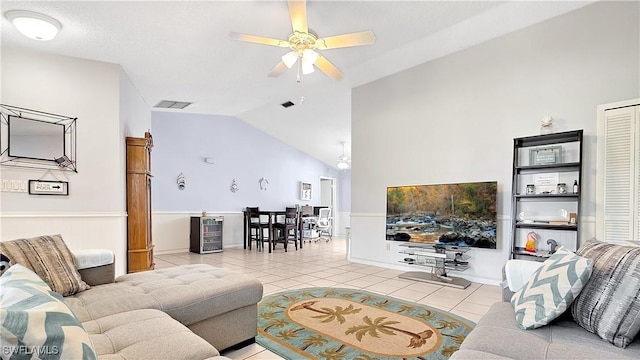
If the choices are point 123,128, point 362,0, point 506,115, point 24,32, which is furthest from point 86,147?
point 506,115

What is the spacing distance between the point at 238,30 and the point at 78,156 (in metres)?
2.33

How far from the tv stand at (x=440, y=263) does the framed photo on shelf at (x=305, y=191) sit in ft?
16.8

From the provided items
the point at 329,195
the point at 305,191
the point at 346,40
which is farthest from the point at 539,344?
the point at 329,195

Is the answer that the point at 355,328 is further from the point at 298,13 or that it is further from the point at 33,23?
the point at 33,23

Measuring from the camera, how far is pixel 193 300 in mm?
1898

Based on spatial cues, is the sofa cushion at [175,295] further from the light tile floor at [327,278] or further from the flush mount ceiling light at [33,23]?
the flush mount ceiling light at [33,23]

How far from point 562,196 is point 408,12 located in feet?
8.40

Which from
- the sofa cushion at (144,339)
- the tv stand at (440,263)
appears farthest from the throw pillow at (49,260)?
the tv stand at (440,263)

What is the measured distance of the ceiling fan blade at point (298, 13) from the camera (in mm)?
2574

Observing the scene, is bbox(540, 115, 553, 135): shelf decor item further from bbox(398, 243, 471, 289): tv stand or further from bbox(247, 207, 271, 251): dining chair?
bbox(247, 207, 271, 251): dining chair

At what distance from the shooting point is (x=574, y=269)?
1456 mm

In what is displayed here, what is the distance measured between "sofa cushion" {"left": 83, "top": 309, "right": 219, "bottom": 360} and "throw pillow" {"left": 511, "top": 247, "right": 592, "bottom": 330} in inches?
55.8

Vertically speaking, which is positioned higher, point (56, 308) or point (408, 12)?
point (408, 12)

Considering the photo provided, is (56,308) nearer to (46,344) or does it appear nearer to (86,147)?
(46,344)
